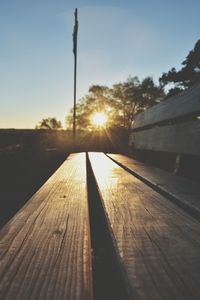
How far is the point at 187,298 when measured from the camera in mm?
513

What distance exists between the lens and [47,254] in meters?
0.72

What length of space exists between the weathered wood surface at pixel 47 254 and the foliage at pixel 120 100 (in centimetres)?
5135

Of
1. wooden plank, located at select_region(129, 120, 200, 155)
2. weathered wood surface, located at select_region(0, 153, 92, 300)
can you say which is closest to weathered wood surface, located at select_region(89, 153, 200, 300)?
weathered wood surface, located at select_region(0, 153, 92, 300)

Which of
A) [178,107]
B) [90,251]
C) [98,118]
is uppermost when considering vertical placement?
[98,118]

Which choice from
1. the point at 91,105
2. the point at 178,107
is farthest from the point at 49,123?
the point at 178,107

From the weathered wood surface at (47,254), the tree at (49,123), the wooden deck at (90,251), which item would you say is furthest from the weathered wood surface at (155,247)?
the tree at (49,123)

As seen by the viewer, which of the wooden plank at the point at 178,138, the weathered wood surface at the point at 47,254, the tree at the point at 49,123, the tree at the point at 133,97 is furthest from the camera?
the tree at the point at 49,123

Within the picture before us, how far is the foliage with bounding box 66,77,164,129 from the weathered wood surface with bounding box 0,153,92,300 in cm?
5135

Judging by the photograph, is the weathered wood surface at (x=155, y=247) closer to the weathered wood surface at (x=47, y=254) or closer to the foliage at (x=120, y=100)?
the weathered wood surface at (x=47, y=254)

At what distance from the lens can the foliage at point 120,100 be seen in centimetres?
5288

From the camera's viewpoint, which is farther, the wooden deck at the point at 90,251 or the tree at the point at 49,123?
the tree at the point at 49,123

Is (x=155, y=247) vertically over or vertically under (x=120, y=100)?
under

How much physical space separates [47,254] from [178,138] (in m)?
1.82

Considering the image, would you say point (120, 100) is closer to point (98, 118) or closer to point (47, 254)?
point (98, 118)
